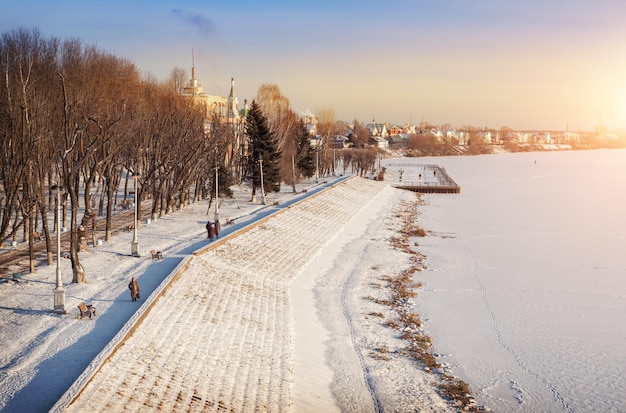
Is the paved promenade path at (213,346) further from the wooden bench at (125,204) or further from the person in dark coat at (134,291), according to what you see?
the wooden bench at (125,204)

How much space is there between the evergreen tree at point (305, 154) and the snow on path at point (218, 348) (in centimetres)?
4243

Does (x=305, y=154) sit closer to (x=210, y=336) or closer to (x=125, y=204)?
(x=125, y=204)

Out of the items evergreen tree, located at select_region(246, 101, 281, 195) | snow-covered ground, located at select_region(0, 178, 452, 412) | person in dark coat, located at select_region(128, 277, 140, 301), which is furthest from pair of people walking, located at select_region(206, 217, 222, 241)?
evergreen tree, located at select_region(246, 101, 281, 195)

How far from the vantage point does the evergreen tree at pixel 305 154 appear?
71.6 m

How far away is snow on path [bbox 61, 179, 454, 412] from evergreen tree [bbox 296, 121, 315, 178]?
42428 mm

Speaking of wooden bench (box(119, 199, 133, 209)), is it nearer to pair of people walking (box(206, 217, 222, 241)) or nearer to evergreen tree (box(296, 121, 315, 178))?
pair of people walking (box(206, 217, 222, 241))

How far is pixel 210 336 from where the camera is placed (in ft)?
57.8

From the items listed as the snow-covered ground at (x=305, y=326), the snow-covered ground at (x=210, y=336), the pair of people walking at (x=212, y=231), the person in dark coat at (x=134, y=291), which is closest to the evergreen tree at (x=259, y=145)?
the snow-covered ground at (x=305, y=326)

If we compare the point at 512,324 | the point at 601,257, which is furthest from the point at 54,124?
the point at 601,257

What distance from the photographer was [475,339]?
20.6m

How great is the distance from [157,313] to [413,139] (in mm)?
186125

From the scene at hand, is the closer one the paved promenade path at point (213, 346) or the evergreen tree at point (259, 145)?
the paved promenade path at point (213, 346)

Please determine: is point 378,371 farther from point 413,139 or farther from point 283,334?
point 413,139

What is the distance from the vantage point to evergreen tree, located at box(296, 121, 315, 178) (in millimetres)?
71562
